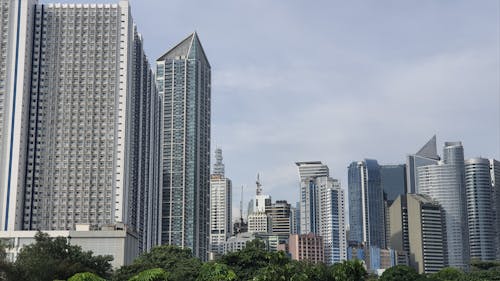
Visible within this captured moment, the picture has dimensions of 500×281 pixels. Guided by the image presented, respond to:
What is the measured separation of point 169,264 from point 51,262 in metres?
40.8

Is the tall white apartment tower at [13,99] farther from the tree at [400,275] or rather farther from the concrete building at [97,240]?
the tree at [400,275]

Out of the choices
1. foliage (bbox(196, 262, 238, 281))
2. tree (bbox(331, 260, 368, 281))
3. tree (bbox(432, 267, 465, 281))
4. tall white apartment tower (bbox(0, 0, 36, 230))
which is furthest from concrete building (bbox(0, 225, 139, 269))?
tree (bbox(331, 260, 368, 281))

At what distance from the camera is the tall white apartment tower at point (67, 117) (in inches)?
5477

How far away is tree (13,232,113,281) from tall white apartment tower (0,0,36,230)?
170 feet

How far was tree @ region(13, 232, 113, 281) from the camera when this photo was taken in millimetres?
56812

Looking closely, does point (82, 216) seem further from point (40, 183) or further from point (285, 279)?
point (285, 279)

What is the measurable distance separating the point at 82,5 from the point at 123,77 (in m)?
18.5

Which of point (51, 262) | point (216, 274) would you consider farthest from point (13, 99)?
point (216, 274)

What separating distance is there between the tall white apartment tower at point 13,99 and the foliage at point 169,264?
1581 inches

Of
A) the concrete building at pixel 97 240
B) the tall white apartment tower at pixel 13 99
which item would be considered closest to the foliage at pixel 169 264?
the concrete building at pixel 97 240

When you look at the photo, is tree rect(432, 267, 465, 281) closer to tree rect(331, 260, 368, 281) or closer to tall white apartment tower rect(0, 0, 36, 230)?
tree rect(331, 260, 368, 281)

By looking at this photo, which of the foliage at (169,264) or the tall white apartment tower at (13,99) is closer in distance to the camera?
the foliage at (169,264)

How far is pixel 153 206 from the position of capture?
17312 centimetres

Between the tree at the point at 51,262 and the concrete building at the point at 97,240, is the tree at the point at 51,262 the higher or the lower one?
the lower one
